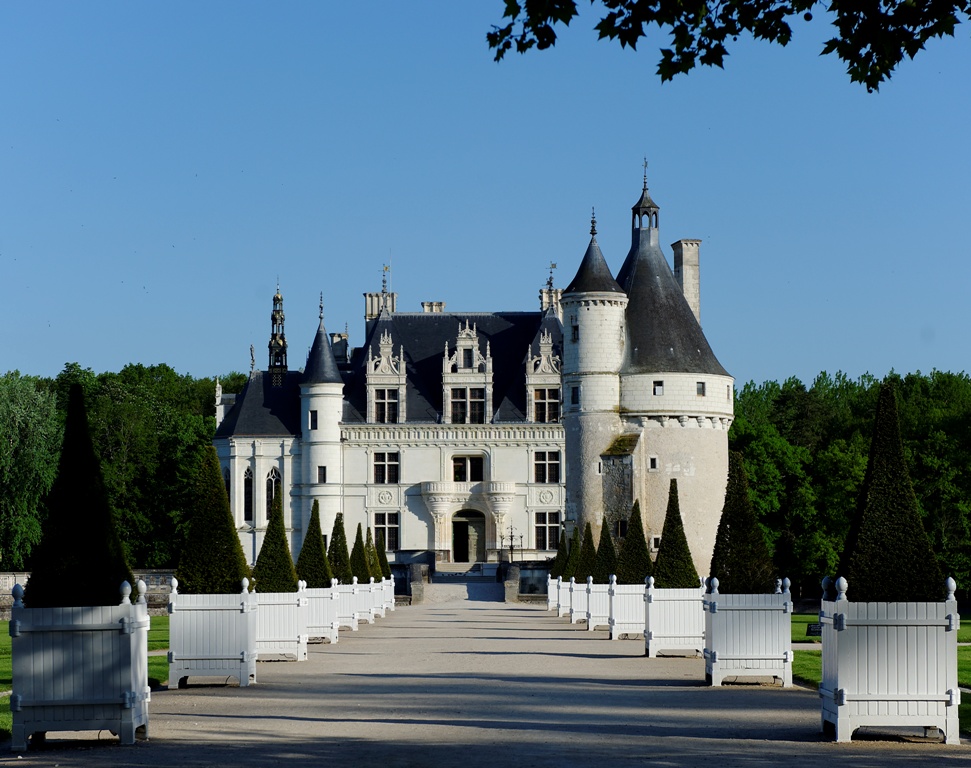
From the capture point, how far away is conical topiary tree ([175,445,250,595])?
1672cm

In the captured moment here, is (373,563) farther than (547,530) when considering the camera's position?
No

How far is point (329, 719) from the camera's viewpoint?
42.0 ft

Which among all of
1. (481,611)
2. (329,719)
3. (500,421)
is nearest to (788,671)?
(329,719)

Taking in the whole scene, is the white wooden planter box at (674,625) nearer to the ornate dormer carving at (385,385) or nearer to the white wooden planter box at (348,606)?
the white wooden planter box at (348,606)

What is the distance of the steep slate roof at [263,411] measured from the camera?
62.1m

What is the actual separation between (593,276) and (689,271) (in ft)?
22.0

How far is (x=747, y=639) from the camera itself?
16.5 meters

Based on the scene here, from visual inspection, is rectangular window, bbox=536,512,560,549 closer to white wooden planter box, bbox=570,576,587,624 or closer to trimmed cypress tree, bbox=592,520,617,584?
white wooden planter box, bbox=570,576,587,624

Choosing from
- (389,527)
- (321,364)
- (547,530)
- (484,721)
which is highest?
(321,364)

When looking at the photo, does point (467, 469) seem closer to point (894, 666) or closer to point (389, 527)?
point (389, 527)

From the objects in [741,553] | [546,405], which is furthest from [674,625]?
[546,405]

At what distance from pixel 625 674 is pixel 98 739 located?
7.78 meters

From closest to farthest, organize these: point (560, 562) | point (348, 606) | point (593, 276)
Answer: point (348, 606) < point (560, 562) < point (593, 276)

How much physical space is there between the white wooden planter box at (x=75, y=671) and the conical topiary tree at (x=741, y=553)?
7.53 meters
